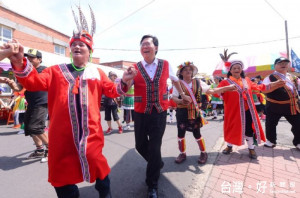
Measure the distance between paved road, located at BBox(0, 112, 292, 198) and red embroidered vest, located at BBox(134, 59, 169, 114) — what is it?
3.52ft

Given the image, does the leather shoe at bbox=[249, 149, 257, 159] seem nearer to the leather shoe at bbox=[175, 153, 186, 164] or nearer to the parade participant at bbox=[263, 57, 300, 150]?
the parade participant at bbox=[263, 57, 300, 150]

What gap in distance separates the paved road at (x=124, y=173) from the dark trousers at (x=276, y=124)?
24.0 inches

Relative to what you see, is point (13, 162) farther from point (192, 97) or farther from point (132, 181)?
point (192, 97)

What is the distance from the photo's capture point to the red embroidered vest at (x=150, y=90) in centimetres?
211

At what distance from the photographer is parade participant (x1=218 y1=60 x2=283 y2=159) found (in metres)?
3.11

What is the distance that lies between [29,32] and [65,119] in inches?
750

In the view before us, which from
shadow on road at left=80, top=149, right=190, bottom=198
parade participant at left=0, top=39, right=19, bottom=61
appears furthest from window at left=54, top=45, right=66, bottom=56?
parade participant at left=0, top=39, right=19, bottom=61

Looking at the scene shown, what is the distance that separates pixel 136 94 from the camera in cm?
221

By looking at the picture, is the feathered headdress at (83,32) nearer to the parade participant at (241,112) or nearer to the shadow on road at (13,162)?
the parade participant at (241,112)

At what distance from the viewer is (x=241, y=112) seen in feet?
10.3

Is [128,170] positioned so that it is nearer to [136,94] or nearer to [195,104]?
[136,94]

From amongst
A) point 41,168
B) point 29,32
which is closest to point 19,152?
point 41,168

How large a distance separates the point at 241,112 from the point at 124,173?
2354 millimetres

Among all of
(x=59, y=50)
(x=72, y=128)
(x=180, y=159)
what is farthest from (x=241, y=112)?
(x=59, y=50)
